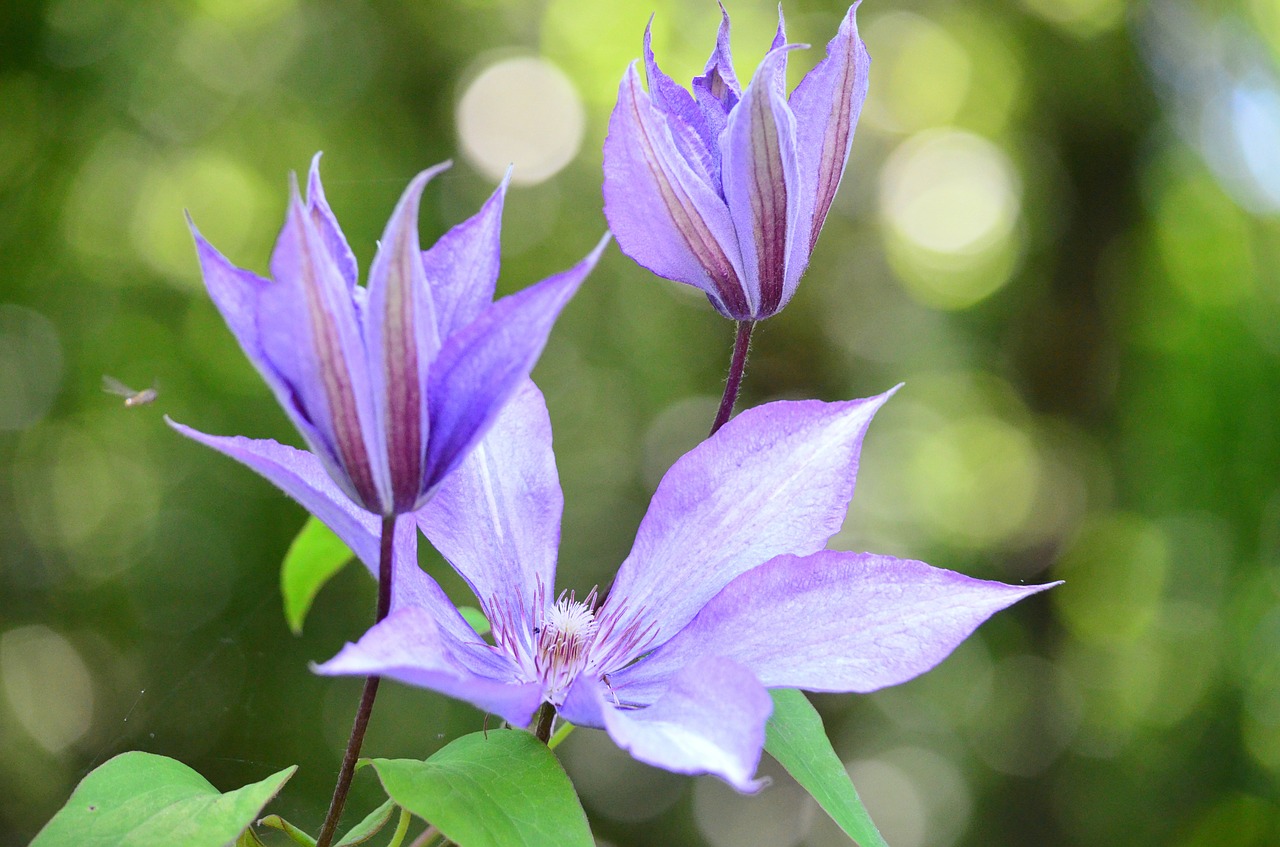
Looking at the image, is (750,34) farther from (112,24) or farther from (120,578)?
(120,578)

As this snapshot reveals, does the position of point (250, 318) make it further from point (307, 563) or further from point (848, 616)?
point (307, 563)

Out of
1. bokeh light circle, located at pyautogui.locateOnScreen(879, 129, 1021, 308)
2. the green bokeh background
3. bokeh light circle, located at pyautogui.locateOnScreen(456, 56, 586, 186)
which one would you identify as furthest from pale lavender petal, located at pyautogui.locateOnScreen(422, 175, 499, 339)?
bokeh light circle, located at pyautogui.locateOnScreen(879, 129, 1021, 308)

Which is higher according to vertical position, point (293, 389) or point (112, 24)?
point (112, 24)

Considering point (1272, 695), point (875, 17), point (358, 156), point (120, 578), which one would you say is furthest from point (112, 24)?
point (1272, 695)

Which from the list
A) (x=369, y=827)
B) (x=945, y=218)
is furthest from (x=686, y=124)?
(x=945, y=218)

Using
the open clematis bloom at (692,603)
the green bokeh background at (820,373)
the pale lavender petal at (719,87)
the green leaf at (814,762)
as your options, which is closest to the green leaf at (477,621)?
the open clematis bloom at (692,603)

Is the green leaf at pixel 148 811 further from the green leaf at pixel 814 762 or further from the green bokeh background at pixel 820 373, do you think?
the green bokeh background at pixel 820 373
